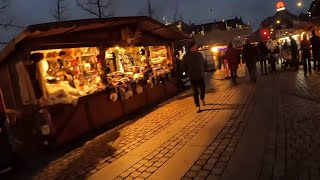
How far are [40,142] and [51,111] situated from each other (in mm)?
948

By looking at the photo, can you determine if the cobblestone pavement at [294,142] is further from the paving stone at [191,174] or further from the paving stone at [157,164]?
the paving stone at [157,164]

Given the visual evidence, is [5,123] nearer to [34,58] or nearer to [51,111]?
[51,111]

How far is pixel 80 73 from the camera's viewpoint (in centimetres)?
1148

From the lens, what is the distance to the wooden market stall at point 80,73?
930 cm

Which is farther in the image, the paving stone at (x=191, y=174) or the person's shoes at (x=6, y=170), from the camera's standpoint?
the person's shoes at (x=6, y=170)

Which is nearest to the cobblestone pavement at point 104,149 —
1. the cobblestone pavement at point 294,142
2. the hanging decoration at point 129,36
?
→ the cobblestone pavement at point 294,142

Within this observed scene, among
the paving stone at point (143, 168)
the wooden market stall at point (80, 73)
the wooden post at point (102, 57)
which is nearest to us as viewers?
the paving stone at point (143, 168)

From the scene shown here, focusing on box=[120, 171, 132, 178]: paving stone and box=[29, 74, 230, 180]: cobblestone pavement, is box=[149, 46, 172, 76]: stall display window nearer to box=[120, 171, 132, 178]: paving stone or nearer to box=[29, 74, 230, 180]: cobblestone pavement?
box=[29, 74, 230, 180]: cobblestone pavement

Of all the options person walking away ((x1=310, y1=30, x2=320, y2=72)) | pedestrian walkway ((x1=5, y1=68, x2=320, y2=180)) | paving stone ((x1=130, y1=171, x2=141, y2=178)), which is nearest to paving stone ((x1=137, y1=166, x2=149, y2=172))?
pedestrian walkway ((x1=5, y1=68, x2=320, y2=180))

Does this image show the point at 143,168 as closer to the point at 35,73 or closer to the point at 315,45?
the point at 35,73

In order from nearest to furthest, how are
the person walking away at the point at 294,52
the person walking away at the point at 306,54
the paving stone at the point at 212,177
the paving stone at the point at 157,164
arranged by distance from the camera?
the paving stone at the point at 212,177 < the paving stone at the point at 157,164 < the person walking away at the point at 306,54 < the person walking away at the point at 294,52

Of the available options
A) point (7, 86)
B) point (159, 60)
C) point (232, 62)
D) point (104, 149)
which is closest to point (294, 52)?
point (232, 62)

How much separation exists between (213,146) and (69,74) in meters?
5.52

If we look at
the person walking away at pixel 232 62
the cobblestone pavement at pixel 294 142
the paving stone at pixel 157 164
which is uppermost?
the person walking away at pixel 232 62
